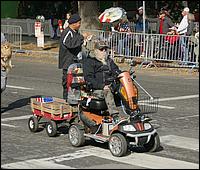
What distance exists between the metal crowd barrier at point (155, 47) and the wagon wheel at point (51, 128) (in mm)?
10139

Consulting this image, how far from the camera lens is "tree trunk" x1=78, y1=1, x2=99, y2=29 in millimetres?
26828

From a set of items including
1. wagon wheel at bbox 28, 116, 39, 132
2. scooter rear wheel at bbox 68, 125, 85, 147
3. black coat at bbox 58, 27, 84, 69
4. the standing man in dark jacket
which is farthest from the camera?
the standing man in dark jacket

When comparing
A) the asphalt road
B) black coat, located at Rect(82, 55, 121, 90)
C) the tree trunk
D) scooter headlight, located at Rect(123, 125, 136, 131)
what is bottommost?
the asphalt road

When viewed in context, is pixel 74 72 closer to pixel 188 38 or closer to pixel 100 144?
pixel 100 144

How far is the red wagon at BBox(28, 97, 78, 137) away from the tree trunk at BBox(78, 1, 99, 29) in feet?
52.5

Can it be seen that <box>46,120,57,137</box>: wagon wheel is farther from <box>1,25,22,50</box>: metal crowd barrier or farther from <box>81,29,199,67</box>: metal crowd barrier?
<box>1,25,22,50</box>: metal crowd barrier

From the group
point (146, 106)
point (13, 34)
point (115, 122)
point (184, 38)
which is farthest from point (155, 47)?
point (115, 122)

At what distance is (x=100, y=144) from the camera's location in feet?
32.7

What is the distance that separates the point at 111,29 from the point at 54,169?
50.7 ft

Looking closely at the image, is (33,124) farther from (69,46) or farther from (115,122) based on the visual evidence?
(115,122)

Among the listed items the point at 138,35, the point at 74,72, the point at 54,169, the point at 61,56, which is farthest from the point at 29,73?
the point at 54,169

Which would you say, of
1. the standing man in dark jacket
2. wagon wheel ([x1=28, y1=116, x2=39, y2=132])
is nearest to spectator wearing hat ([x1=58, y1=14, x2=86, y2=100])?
wagon wheel ([x1=28, y1=116, x2=39, y2=132])

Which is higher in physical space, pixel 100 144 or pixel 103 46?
pixel 103 46

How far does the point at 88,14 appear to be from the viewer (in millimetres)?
27125
